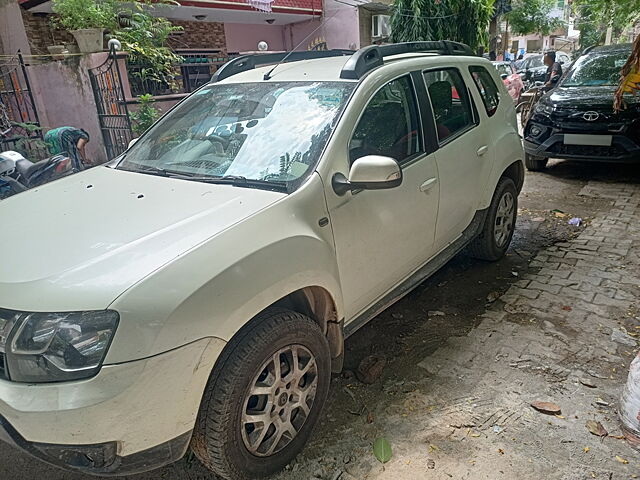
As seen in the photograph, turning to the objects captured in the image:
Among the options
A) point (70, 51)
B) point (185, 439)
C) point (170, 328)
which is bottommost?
point (185, 439)

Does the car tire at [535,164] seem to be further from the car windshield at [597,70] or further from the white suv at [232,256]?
the white suv at [232,256]

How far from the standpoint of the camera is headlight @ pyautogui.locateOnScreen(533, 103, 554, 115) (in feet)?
22.3

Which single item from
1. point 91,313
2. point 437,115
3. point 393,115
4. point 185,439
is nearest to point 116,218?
point 91,313

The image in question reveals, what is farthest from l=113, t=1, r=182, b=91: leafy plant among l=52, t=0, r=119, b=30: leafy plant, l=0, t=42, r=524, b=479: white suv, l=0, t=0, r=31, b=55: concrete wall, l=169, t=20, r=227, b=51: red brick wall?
l=0, t=42, r=524, b=479: white suv

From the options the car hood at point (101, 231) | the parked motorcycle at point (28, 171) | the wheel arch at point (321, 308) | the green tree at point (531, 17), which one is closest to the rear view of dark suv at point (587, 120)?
the wheel arch at point (321, 308)

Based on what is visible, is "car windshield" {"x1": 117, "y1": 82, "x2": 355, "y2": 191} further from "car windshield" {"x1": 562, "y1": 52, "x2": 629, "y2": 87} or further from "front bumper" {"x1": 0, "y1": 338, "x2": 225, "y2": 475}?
"car windshield" {"x1": 562, "y1": 52, "x2": 629, "y2": 87}

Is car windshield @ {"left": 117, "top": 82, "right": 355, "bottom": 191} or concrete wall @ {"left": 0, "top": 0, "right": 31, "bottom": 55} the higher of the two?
concrete wall @ {"left": 0, "top": 0, "right": 31, "bottom": 55}

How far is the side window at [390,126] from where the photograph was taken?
2629 millimetres

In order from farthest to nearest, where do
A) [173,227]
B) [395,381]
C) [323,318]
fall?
[395,381] → [323,318] → [173,227]

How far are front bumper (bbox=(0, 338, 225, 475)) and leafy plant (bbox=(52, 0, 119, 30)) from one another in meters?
7.26

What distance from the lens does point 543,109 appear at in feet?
22.8

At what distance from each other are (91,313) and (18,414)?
16.6 inches

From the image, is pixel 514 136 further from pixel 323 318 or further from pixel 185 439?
pixel 185 439

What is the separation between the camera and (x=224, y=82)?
10.5 feet
